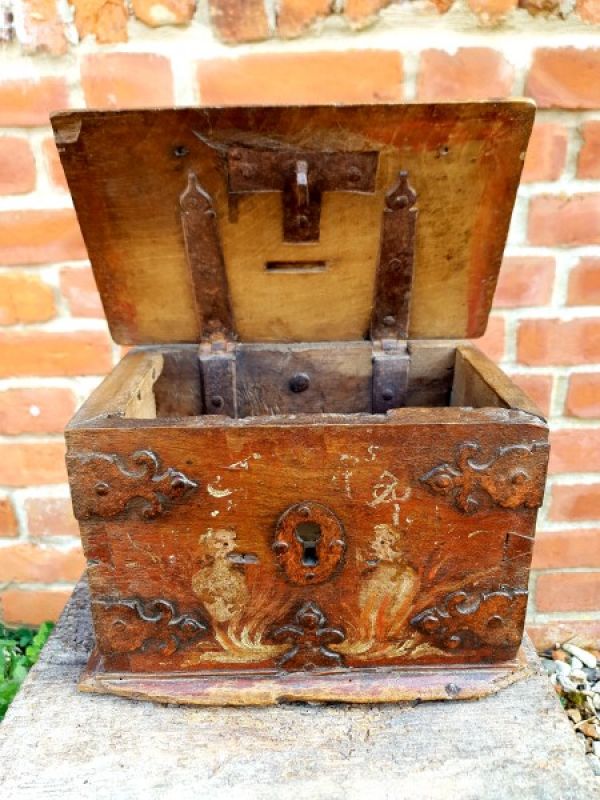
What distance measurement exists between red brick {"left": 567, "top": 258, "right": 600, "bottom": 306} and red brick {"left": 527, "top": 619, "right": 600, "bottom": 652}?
78cm

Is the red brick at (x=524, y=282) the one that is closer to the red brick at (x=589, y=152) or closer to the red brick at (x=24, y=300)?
the red brick at (x=589, y=152)

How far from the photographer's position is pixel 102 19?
115 centimetres

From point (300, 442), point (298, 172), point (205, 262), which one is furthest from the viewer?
point (205, 262)

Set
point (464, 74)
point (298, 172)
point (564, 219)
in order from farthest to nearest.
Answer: point (564, 219), point (464, 74), point (298, 172)

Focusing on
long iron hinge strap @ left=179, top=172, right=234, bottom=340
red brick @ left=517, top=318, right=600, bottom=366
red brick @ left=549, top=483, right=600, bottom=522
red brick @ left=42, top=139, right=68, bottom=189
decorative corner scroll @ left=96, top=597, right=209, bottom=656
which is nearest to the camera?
A: decorative corner scroll @ left=96, top=597, right=209, bottom=656

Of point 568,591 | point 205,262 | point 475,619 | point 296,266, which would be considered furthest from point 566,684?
point 205,262

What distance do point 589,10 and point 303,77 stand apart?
0.52 metres

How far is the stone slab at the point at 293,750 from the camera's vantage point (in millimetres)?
784

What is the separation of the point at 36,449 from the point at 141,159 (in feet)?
2.44

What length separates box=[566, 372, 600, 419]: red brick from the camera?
1.40 meters

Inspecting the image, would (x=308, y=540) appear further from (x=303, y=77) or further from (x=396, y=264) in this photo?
(x=303, y=77)

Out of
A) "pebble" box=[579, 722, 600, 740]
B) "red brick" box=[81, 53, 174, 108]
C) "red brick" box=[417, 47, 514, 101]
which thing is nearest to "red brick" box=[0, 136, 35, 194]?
"red brick" box=[81, 53, 174, 108]

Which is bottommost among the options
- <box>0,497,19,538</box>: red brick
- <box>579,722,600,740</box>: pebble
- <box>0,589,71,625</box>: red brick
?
<box>579,722,600,740</box>: pebble

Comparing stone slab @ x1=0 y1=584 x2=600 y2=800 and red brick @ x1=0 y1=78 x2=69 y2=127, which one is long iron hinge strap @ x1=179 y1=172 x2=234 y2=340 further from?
stone slab @ x1=0 y1=584 x2=600 y2=800
